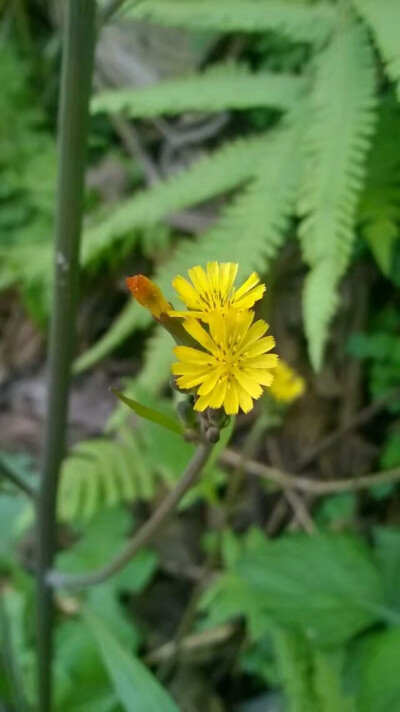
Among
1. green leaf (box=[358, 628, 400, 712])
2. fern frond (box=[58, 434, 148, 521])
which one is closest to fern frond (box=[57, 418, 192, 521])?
fern frond (box=[58, 434, 148, 521])

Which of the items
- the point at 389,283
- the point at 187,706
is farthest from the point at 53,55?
the point at 187,706

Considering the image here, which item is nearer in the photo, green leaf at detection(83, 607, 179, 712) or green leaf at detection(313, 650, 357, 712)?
green leaf at detection(83, 607, 179, 712)

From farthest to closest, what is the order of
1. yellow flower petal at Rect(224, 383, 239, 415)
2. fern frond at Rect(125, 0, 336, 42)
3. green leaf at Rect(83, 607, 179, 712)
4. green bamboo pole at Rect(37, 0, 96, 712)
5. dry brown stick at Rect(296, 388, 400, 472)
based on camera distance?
dry brown stick at Rect(296, 388, 400, 472) → fern frond at Rect(125, 0, 336, 42) → green leaf at Rect(83, 607, 179, 712) → green bamboo pole at Rect(37, 0, 96, 712) → yellow flower petal at Rect(224, 383, 239, 415)

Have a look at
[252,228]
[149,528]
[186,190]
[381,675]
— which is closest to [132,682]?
[149,528]

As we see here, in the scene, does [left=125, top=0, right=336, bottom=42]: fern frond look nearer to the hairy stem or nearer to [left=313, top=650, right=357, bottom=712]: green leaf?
the hairy stem

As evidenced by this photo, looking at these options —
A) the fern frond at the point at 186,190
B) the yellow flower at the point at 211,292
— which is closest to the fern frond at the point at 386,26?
the fern frond at the point at 186,190

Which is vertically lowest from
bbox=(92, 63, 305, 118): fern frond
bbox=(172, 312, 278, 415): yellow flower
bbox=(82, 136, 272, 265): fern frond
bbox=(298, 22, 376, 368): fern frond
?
bbox=(172, 312, 278, 415): yellow flower

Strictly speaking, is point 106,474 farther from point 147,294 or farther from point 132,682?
point 147,294

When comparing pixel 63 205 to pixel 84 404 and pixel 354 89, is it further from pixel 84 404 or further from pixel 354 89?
pixel 84 404
